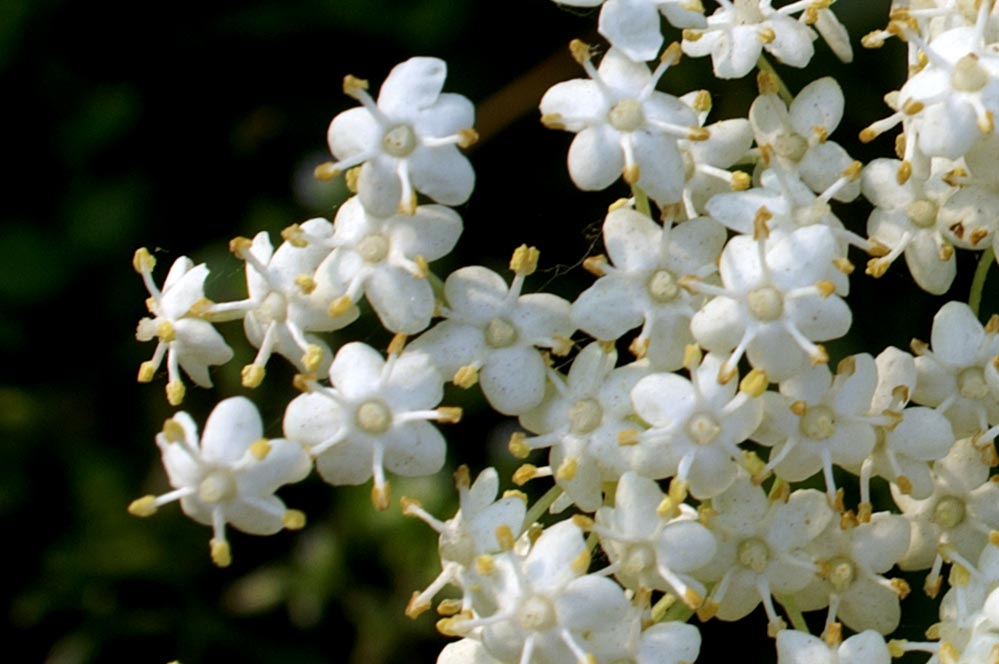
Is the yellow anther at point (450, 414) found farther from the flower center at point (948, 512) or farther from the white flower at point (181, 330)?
the flower center at point (948, 512)

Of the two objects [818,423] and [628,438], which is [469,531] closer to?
[628,438]

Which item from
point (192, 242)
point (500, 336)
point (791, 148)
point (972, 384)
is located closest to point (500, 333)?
point (500, 336)

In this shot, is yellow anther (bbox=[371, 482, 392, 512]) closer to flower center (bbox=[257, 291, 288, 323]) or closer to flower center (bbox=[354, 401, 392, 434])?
flower center (bbox=[354, 401, 392, 434])

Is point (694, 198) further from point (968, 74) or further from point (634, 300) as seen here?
point (968, 74)

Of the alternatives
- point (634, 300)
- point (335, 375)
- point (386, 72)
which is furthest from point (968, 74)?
point (386, 72)

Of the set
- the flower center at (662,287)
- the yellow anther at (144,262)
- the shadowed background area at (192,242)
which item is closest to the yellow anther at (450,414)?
the flower center at (662,287)

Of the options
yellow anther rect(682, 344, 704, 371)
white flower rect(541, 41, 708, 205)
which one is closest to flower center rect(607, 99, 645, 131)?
white flower rect(541, 41, 708, 205)
